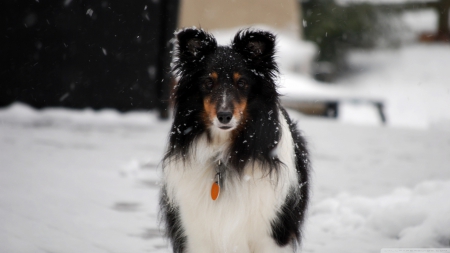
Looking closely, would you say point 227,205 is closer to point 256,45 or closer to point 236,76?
point 236,76

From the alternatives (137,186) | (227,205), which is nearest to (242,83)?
(227,205)

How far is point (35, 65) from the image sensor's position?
33.2 feet

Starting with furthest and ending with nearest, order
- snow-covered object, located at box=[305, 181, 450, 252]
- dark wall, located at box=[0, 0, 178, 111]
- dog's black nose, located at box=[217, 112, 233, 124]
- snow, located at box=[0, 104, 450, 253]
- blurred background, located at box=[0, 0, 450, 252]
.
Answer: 1. dark wall, located at box=[0, 0, 178, 111]
2. blurred background, located at box=[0, 0, 450, 252]
3. snow, located at box=[0, 104, 450, 253]
4. snow-covered object, located at box=[305, 181, 450, 252]
5. dog's black nose, located at box=[217, 112, 233, 124]

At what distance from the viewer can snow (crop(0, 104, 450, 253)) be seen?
Answer: 11.8ft

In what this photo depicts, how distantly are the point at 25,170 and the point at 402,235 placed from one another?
436cm

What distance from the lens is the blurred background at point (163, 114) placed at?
386 centimetres

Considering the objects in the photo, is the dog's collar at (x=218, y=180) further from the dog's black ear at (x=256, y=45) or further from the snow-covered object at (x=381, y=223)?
the snow-covered object at (x=381, y=223)

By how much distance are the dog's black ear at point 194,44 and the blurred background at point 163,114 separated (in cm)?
31

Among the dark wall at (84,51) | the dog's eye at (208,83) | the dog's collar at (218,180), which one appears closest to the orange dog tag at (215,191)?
the dog's collar at (218,180)

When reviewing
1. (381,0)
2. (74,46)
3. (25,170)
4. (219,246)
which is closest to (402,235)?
(219,246)

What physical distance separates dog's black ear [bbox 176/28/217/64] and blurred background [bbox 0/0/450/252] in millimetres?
308

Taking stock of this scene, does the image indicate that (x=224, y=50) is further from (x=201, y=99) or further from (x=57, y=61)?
(x=57, y=61)

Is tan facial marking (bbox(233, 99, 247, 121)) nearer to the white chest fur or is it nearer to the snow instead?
the white chest fur

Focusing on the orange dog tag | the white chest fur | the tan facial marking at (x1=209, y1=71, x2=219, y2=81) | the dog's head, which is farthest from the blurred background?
the orange dog tag
